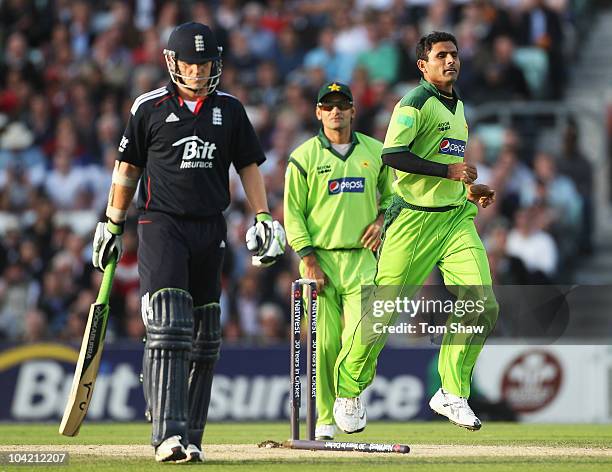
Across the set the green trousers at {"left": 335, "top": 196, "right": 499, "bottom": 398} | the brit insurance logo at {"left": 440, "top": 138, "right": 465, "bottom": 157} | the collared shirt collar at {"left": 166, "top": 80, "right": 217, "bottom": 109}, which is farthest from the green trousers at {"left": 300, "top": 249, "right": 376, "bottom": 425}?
the collared shirt collar at {"left": 166, "top": 80, "right": 217, "bottom": 109}

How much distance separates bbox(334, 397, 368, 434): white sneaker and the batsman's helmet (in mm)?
2408

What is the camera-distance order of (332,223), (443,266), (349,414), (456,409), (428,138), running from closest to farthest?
(456,409) → (428,138) → (443,266) → (349,414) → (332,223)

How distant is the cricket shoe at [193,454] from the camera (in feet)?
26.5

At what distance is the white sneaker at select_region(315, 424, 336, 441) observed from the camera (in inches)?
392

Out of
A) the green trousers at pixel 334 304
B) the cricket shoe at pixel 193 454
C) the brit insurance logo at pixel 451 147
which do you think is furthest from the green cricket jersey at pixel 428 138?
the cricket shoe at pixel 193 454

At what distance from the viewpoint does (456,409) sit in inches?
352

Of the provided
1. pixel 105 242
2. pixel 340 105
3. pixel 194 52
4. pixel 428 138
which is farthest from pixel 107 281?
pixel 340 105

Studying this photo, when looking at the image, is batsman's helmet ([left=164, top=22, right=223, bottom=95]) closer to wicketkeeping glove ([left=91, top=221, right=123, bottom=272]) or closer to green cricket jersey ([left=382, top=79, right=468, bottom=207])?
wicketkeeping glove ([left=91, top=221, right=123, bottom=272])

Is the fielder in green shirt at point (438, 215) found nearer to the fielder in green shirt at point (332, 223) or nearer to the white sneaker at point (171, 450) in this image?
the fielder in green shirt at point (332, 223)

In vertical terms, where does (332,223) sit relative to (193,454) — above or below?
above

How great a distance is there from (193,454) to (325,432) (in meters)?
1.99

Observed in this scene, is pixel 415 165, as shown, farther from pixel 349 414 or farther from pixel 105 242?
pixel 105 242

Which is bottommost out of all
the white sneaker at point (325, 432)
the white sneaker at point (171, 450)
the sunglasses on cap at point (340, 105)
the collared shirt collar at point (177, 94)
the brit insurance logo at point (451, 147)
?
the white sneaker at point (325, 432)

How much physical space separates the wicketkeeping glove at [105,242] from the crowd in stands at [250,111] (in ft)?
21.9
